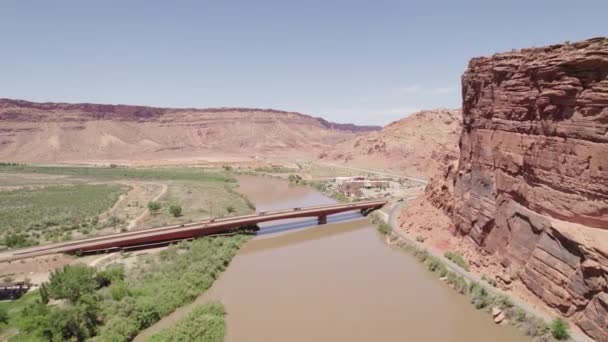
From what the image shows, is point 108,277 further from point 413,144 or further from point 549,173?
point 413,144

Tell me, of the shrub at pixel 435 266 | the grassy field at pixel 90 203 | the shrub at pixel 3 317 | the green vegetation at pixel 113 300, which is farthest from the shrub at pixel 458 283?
the grassy field at pixel 90 203

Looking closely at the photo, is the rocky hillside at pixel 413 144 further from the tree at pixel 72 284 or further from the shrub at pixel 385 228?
the tree at pixel 72 284

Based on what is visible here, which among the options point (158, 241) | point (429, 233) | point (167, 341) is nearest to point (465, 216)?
point (429, 233)

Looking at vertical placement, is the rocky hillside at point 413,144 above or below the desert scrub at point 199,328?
above

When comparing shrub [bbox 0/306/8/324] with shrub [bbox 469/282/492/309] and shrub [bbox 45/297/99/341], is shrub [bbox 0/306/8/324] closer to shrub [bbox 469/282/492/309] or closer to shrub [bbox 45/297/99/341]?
shrub [bbox 45/297/99/341]

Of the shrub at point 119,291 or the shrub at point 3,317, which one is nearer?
the shrub at point 3,317

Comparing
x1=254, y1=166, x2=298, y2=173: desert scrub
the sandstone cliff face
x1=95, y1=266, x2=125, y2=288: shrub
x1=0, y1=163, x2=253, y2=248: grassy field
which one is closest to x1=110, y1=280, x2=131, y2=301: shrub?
x1=95, y1=266, x2=125, y2=288: shrub
